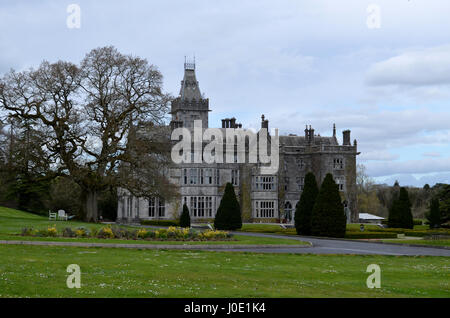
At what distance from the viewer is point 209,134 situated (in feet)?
226

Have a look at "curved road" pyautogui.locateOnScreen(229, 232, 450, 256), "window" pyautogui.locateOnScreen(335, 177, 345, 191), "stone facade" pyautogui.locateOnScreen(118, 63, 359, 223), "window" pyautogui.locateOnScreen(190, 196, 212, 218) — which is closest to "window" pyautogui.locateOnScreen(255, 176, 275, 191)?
"stone facade" pyautogui.locateOnScreen(118, 63, 359, 223)

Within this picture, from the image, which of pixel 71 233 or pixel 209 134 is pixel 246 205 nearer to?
pixel 209 134

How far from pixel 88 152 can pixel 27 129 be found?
15.1 ft

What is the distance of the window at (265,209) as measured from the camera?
6762 cm

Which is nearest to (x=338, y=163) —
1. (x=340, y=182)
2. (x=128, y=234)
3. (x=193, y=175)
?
(x=340, y=182)

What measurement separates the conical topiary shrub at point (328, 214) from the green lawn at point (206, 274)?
1723 centimetres

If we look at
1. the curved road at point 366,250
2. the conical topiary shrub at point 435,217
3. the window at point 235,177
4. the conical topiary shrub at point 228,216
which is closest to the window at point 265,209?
the window at point 235,177

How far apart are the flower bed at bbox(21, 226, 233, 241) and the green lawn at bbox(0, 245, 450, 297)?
604cm

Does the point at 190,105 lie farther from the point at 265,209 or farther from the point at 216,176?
the point at 265,209

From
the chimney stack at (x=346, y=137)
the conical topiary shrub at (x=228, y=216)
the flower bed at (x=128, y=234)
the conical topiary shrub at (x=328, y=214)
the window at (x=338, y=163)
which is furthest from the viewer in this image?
the chimney stack at (x=346, y=137)

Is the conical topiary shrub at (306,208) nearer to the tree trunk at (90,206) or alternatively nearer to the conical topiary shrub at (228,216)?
the conical topiary shrub at (228,216)

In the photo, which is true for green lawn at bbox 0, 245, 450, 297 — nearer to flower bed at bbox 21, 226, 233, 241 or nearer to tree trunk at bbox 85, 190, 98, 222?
flower bed at bbox 21, 226, 233, 241

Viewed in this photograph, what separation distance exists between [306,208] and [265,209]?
884 inches
